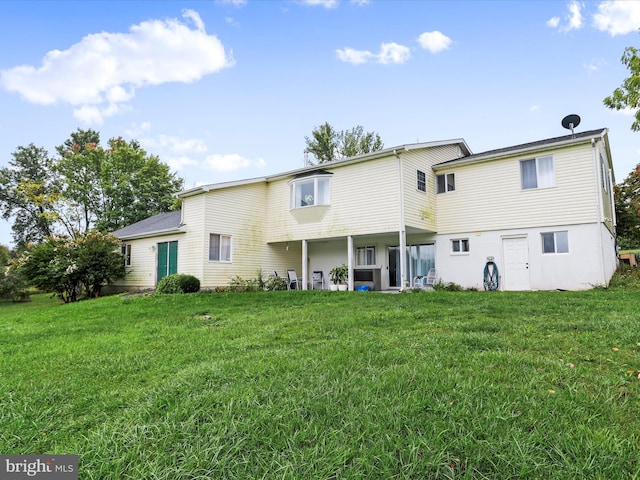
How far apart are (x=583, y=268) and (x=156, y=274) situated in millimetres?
17405

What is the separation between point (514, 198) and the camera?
12891 millimetres

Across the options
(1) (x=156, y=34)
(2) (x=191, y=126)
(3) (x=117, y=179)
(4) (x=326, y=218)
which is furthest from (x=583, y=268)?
(3) (x=117, y=179)

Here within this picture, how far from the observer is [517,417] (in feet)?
7.80

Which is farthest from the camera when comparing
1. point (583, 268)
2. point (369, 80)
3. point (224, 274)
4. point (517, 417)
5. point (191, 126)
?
point (191, 126)

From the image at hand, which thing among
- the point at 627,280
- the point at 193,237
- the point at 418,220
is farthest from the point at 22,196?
the point at 627,280

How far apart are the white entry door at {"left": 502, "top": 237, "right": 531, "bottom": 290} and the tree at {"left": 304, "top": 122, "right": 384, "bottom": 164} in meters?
21.4

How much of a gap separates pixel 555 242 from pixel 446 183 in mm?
4576

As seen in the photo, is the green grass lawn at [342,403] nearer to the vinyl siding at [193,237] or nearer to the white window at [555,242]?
the white window at [555,242]

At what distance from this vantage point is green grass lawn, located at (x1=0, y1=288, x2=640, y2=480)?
199 centimetres

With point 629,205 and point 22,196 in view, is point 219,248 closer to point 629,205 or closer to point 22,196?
point 629,205

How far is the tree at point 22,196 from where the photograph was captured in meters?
31.3

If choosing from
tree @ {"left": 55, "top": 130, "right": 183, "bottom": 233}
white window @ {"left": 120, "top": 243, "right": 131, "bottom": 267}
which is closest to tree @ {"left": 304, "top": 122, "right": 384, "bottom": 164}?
tree @ {"left": 55, "top": 130, "right": 183, "bottom": 233}

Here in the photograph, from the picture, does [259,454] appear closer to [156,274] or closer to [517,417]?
[517,417]

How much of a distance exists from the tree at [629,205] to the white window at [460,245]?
1138 centimetres
